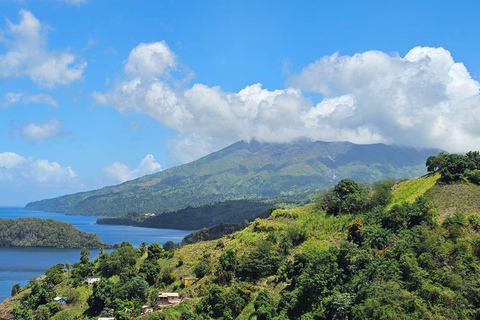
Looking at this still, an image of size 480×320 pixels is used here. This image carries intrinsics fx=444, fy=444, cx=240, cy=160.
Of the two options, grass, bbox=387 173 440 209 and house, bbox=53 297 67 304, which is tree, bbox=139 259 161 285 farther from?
grass, bbox=387 173 440 209

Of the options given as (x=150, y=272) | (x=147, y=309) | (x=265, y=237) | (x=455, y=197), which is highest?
(x=455, y=197)

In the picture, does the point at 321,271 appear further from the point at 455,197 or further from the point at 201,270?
the point at 455,197

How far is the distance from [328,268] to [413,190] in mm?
20181

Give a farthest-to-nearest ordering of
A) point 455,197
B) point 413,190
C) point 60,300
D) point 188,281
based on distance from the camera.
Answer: point 60,300
point 413,190
point 188,281
point 455,197

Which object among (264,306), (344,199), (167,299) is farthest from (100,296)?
(344,199)

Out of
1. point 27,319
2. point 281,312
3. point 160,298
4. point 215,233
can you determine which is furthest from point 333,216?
point 215,233

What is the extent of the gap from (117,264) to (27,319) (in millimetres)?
13781

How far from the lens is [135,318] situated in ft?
141

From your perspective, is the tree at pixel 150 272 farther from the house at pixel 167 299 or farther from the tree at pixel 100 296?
the house at pixel 167 299

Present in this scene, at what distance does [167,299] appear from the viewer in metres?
46.8

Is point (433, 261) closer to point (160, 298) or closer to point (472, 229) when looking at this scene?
point (472, 229)

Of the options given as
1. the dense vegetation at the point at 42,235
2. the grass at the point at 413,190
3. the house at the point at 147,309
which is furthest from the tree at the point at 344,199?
the dense vegetation at the point at 42,235

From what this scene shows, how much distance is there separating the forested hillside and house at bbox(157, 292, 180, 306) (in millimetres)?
758

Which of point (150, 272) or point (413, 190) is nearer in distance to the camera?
point (413, 190)
